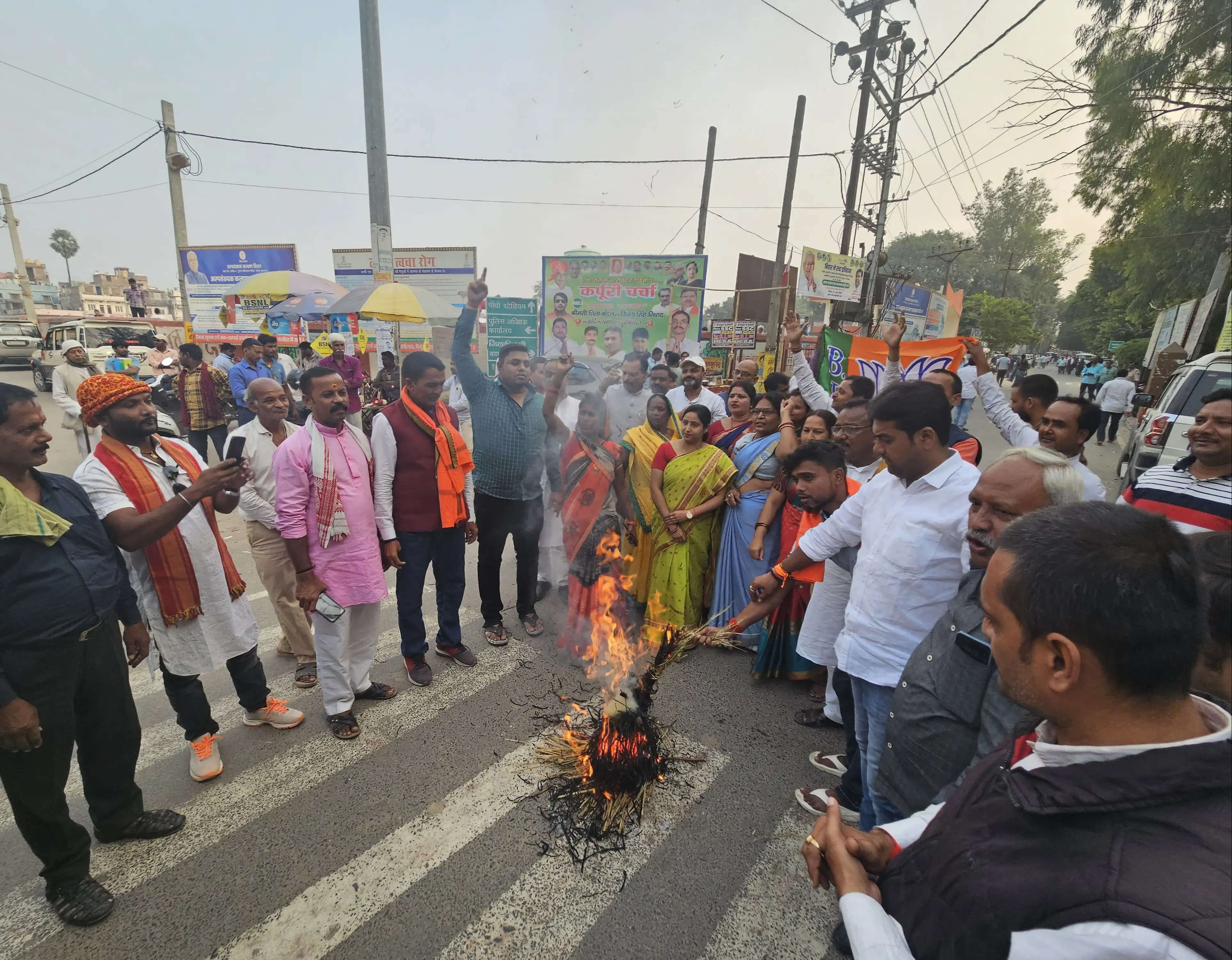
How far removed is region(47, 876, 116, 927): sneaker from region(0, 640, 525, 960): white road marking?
5cm

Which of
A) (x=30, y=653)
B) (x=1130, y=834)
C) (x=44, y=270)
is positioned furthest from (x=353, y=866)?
(x=44, y=270)

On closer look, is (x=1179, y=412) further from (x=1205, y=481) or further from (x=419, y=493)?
(x=419, y=493)

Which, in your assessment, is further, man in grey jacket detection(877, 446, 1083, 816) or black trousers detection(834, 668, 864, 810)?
black trousers detection(834, 668, 864, 810)

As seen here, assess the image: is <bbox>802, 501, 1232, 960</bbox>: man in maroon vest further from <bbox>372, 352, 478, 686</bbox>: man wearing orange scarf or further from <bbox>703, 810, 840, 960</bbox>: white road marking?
<bbox>372, 352, 478, 686</bbox>: man wearing orange scarf

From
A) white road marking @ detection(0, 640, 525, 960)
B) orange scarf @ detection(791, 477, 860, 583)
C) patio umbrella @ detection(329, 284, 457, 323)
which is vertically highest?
patio umbrella @ detection(329, 284, 457, 323)

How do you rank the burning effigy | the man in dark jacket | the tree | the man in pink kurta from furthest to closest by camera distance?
the tree < the man in pink kurta < the burning effigy < the man in dark jacket

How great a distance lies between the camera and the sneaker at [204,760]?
2832mm

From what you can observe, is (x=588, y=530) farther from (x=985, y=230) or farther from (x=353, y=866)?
(x=985, y=230)

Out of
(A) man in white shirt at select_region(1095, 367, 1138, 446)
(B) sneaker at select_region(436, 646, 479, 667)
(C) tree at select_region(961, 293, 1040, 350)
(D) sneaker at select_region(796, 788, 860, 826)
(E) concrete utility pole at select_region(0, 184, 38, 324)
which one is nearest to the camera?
(D) sneaker at select_region(796, 788, 860, 826)

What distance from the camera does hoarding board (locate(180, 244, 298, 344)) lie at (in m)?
18.5

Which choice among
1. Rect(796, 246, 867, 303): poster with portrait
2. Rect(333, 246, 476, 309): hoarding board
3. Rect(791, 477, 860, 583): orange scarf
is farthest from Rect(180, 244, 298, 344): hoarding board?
Rect(791, 477, 860, 583): orange scarf

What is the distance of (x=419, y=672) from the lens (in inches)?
148

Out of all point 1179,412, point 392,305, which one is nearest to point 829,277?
point 1179,412

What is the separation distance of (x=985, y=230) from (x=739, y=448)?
61987mm
